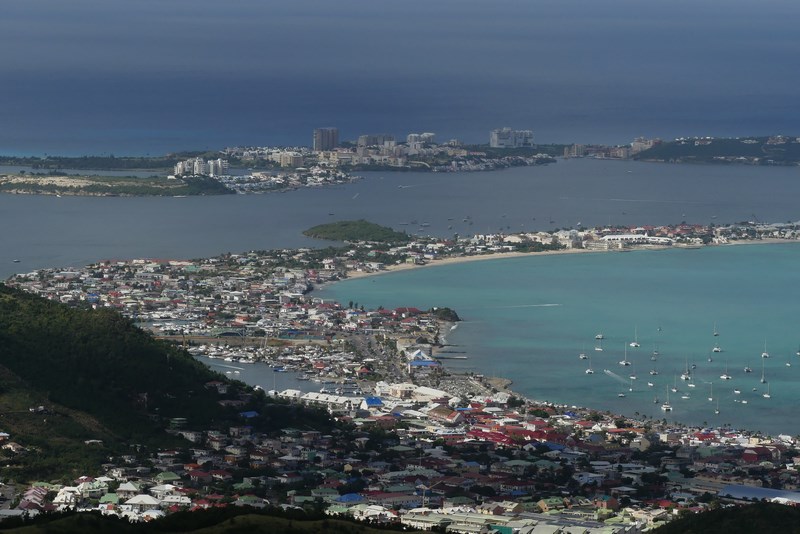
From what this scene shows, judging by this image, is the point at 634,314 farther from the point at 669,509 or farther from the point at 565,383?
the point at 669,509

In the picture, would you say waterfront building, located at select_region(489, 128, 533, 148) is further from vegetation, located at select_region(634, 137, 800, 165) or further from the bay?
the bay

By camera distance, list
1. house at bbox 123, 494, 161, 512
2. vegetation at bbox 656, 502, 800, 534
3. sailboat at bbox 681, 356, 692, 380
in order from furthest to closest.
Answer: sailboat at bbox 681, 356, 692, 380 → house at bbox 123, 494, 161, 512 → vegetation at bbox 656, 502, 800, 534

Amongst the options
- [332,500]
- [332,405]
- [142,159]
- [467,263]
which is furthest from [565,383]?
[142,159]

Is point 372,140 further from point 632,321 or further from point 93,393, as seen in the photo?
point 93,393

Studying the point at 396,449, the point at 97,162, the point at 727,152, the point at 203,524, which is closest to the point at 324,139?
the point at 97,162

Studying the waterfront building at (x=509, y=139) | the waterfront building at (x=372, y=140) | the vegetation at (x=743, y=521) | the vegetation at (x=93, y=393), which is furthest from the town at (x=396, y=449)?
the waterfront building at (x=509, y=139)

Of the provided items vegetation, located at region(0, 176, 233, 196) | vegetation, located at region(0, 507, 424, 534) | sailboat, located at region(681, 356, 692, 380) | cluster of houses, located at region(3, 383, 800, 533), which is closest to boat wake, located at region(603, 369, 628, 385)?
sailboat, located at region(681, 356, 692, 380)

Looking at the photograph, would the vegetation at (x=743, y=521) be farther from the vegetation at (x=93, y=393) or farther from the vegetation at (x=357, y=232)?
the vegetation at (x=357, y=232)
